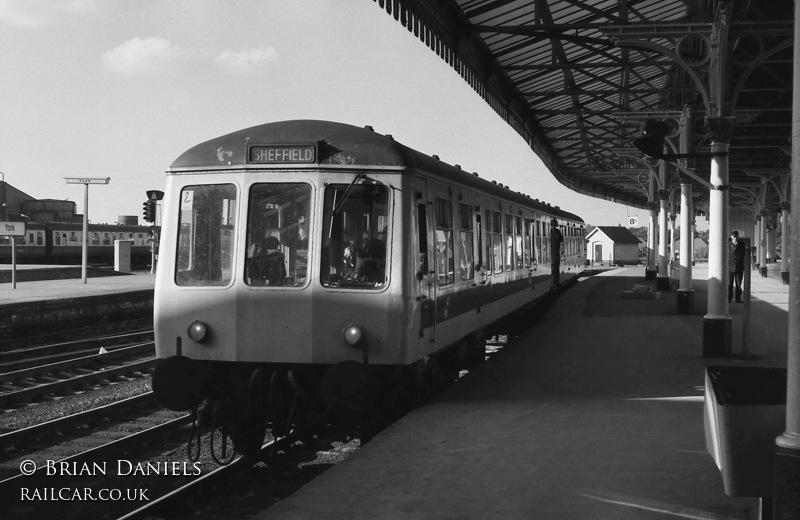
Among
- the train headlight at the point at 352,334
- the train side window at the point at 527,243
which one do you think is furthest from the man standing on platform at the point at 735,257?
the train headlight at the point at 352,334

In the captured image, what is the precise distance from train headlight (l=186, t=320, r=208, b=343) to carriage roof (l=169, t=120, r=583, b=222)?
136 centimetres

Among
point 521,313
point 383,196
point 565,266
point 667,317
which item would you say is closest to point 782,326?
point 667,317

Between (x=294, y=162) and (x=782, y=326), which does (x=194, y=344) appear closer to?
(x=294, y=162)

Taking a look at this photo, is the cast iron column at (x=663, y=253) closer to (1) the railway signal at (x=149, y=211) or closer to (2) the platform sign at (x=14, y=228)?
(1) the railway signal at (x=149, y=211)

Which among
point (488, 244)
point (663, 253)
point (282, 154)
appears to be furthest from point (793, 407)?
point (663, 253)

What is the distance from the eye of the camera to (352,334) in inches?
291

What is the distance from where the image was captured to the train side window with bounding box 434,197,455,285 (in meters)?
8.69

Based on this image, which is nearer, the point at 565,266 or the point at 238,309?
the point at 238,309

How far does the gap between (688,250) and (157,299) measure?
15059 millimetres

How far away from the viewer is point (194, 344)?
7582mm

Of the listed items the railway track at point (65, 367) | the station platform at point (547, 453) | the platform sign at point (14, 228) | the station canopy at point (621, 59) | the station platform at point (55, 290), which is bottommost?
the railway track at point (65, 367)

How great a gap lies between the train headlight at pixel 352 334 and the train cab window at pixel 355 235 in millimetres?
352

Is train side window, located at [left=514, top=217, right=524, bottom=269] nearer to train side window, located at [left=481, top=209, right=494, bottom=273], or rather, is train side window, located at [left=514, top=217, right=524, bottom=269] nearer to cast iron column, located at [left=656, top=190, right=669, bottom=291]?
train side window, located at [left=481, top=209, right=494, bottom=273]

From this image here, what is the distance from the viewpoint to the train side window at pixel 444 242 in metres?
8.69
